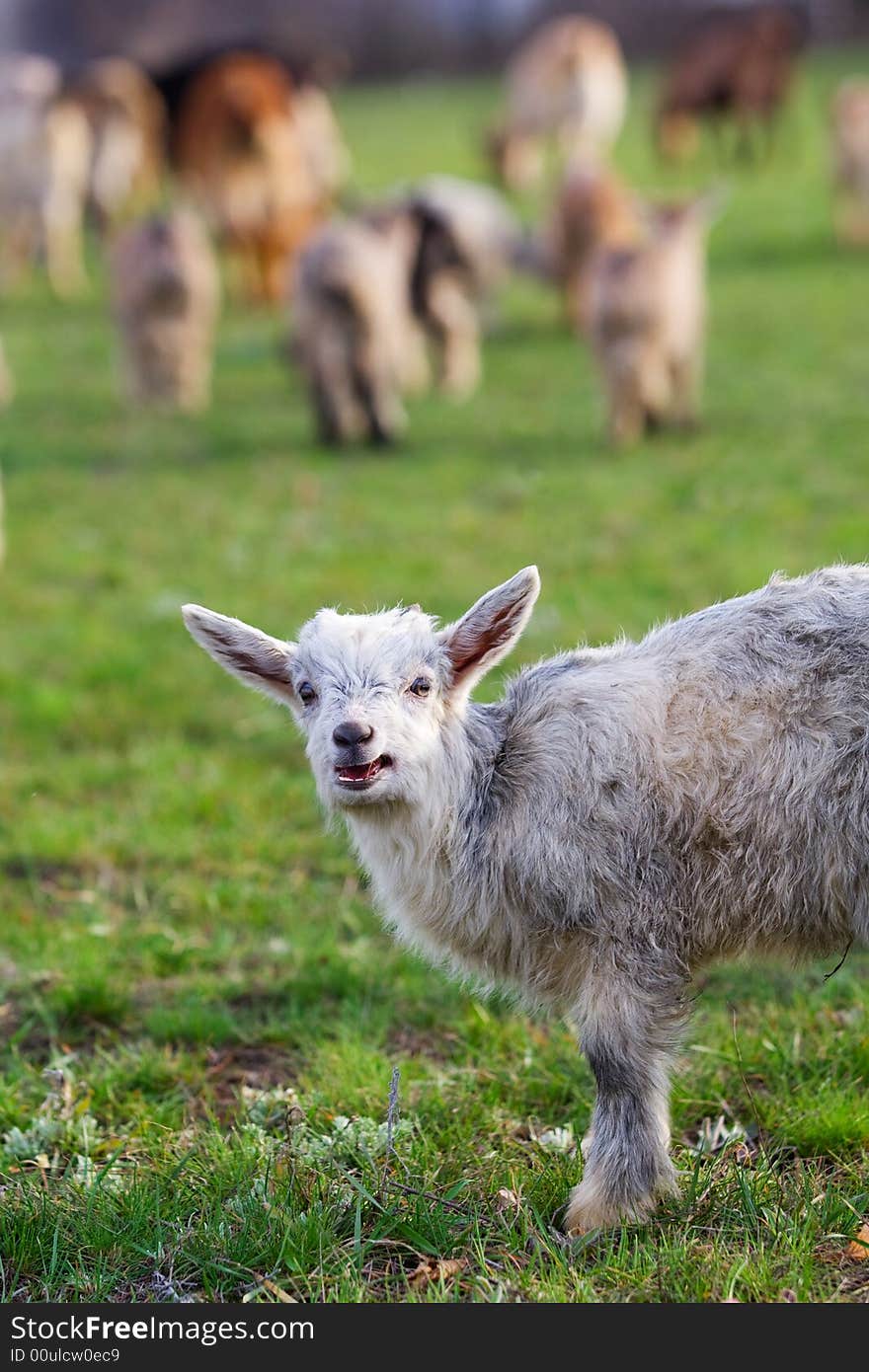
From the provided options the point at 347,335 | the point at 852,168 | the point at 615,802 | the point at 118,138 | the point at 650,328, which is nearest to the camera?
the point at 615,802

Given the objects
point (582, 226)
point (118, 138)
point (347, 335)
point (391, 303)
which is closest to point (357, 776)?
point (347, 335)

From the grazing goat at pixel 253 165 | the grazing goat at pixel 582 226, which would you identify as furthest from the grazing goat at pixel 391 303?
the grazing goat at pixel 253 165

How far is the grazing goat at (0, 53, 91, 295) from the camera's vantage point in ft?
60.5

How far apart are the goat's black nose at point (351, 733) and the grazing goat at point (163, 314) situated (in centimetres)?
1005

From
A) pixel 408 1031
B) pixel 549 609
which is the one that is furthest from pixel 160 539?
pixel 408 1031

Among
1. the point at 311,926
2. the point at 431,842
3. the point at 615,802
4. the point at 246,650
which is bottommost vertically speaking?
the point at 311,926

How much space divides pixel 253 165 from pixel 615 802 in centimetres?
1667

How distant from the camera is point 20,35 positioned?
1291 inches

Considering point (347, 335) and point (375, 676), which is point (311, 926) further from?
point (347, 335)

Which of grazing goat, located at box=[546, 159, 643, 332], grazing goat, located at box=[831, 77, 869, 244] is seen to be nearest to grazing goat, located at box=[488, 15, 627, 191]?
grazing goat, located at box=[831, 77, 869, 244]

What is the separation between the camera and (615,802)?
150 inches

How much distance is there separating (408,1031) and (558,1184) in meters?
1.03

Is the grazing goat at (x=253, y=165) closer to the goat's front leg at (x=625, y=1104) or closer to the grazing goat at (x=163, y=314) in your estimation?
the grazing goat at (x=163, y=314)
